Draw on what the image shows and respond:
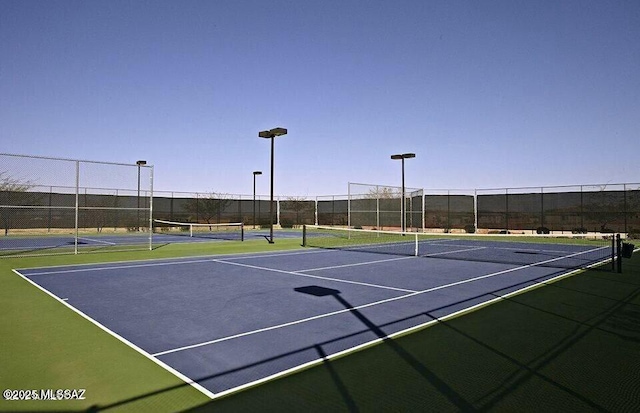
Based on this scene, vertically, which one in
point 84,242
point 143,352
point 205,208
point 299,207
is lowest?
point 143,352

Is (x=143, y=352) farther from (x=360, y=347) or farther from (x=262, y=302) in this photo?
(x=262, y=302)

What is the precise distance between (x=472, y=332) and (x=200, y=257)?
10925 mm

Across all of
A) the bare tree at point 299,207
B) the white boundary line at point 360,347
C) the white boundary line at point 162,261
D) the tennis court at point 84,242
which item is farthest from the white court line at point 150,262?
the bare tree at point 299,207

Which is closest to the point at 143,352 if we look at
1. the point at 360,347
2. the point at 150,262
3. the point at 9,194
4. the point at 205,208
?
the point at 360,347

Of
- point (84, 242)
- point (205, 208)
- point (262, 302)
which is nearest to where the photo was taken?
point (262, 302)

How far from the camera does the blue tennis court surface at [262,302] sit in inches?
185

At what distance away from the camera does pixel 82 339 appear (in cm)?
519

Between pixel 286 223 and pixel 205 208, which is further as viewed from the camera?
pixel 286 223

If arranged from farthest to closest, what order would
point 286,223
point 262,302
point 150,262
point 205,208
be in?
point 286,223 < point 205,208 < point 150,262 < point 262,302

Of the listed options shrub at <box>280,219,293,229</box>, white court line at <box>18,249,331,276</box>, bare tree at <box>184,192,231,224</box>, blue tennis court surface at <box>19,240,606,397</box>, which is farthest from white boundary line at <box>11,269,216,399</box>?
shrub at <box>280,219,293,229</box>

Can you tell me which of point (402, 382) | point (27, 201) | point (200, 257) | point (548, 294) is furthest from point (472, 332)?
point (27, 201)

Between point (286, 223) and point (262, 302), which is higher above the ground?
point (286, 223)

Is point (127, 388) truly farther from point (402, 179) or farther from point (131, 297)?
point (402, 179)

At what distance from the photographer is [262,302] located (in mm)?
7316
